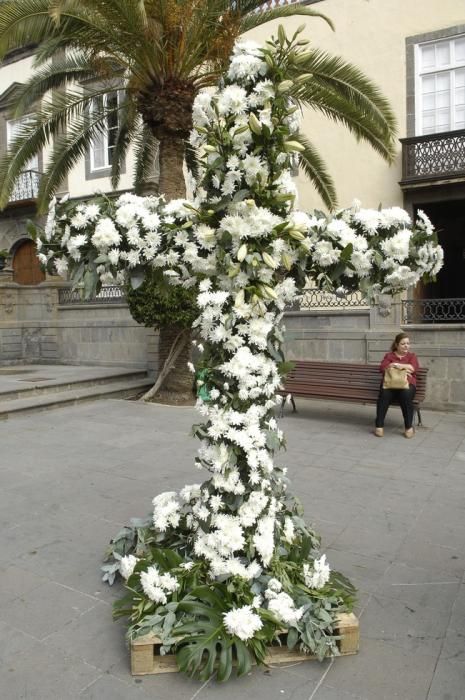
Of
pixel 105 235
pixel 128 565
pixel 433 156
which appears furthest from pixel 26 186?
pixel 128 565

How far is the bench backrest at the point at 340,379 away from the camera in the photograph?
25.9 feet

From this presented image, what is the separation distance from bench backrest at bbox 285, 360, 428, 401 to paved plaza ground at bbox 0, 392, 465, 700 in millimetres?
594

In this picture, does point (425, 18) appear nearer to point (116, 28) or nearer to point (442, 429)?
point (116, 28)

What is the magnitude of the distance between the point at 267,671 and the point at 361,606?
0.77 m

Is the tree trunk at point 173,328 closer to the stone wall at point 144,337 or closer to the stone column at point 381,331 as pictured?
the stone wall at point 144,337

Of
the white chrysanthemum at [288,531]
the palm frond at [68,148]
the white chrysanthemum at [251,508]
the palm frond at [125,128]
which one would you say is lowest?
the white chrysanthemum at [288,531]

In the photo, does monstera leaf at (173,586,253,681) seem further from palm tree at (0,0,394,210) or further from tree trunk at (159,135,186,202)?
tree trunk at (159,135,186,202)

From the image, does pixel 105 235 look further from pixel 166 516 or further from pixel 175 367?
pixel 175 367

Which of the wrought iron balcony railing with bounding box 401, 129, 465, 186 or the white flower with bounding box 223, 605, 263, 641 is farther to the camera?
the wrought iron balcony railing with bounding box 401, 129, 465, 186

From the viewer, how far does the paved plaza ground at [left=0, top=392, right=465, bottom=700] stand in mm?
2424

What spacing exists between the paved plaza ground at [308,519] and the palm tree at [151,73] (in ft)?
14.0

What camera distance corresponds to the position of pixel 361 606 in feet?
9.96

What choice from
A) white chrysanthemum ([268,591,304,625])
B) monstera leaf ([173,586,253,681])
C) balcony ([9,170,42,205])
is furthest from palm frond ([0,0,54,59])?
balcony ([9,170,42,205])

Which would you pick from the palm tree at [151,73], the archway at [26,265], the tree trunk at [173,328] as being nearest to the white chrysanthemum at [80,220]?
the palm tree at [151,73]
